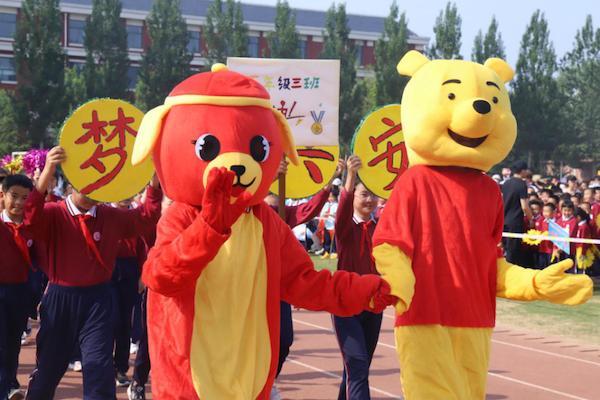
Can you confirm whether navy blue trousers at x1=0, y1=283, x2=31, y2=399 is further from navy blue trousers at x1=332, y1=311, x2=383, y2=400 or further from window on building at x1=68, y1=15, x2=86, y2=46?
window on building at x1=68, y1=15, x2=86, y2=46

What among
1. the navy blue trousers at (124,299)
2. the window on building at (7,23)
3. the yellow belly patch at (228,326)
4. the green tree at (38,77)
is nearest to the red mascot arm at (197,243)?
the yellow belly patch at (228,326)

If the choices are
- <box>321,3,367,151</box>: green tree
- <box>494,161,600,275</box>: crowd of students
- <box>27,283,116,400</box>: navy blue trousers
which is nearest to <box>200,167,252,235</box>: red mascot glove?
<box>27,283,116,400</box>: navy blue trousers

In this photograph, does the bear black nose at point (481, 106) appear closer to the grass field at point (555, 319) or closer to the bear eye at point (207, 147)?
the bear eye at point (207, 147)

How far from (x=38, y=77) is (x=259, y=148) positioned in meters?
A: 42.3

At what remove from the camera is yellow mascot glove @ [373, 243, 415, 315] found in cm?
486

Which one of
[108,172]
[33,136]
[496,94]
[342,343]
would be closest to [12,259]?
[108,172]

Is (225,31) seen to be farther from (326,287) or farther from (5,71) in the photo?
(326,287)

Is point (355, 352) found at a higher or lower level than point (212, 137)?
lower

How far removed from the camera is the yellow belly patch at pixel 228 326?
4.33m

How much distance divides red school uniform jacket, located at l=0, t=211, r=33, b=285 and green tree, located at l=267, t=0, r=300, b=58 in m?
46.8

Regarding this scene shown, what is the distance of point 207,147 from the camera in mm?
4410

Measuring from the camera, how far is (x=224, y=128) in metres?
4.42

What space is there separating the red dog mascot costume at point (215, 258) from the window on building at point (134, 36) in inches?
2333

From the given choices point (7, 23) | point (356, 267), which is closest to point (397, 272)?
point (356, 267)
